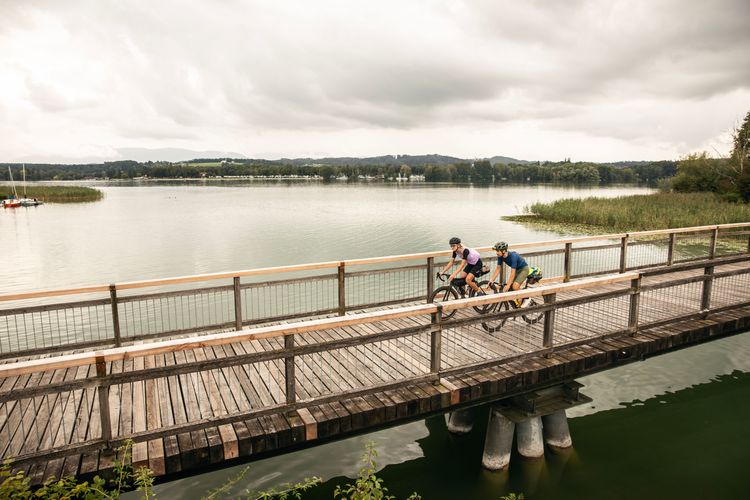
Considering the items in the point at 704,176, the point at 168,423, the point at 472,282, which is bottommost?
the point at 168,423

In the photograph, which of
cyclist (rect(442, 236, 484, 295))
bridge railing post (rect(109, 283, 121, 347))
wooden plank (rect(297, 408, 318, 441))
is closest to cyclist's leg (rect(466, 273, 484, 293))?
cyclist (rect(442, 236, 484, 295))

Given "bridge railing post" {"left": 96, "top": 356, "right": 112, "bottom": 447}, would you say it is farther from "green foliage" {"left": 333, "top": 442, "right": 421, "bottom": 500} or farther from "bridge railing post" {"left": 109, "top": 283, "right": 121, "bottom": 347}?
"bridge railing post" {"left": 109, "top": 283, "right": 121, "bottom": 347}

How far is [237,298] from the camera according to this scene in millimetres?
8836

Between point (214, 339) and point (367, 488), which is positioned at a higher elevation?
point (214, 339)

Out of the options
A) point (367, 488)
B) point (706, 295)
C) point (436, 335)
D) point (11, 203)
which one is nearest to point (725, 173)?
point (706, 295)

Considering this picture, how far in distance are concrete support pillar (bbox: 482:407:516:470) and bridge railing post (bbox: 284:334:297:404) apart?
12.3 ft

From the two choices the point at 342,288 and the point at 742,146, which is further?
the point at 742,146

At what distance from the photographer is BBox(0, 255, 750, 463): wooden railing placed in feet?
16.4

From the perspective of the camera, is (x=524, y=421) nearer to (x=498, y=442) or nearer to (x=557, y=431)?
(x=498, y=442)

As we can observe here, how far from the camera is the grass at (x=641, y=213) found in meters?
32.0

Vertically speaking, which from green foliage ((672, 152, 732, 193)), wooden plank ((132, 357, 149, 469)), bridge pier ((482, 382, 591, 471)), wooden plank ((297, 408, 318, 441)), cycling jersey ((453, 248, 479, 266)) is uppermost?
green foliage ((672, 152, 732, 193))

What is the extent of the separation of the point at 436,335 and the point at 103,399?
3.92 metres

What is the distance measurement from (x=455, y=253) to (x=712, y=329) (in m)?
5.12

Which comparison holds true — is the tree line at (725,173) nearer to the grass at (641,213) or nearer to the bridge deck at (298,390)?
the grass at (641,213)
